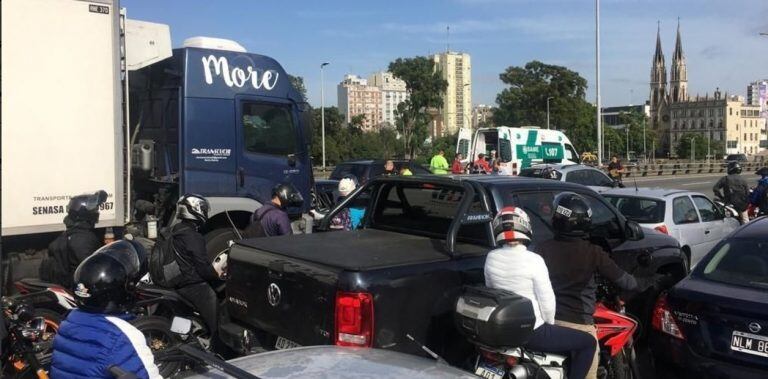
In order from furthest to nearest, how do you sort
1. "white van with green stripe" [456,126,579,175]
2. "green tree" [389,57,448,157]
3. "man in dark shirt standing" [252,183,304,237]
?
1. "green tree" [389,57,448,157]
2. "white van with green stripe" [456,126,579,175]
3. "man in dark shirt standing" [252,183,304,237]

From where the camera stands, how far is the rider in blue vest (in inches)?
103

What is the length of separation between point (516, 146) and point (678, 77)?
16233 centimetres

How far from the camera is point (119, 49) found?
6.82 m

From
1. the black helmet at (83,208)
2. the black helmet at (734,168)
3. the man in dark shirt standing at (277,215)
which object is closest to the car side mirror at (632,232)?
the man in dark shirt standing at (277,215)

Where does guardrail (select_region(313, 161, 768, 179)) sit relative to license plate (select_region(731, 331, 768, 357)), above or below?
above

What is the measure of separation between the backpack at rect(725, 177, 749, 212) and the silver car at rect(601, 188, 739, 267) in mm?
2550

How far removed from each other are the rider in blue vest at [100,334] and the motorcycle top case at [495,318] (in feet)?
5.39

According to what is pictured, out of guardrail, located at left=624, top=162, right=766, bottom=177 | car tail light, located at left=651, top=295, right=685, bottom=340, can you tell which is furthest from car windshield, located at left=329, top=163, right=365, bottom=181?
guardrail, located at left=624, top=162, right=766, bottom=177

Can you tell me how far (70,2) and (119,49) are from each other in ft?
2.03

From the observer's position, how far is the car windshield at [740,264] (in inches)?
179

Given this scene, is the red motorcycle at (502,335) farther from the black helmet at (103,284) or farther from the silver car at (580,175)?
the silver car at (580,175)

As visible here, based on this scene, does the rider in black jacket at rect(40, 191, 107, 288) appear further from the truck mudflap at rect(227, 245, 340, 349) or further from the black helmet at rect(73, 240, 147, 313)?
the black helmet at rect(73, 240, 147, 313)

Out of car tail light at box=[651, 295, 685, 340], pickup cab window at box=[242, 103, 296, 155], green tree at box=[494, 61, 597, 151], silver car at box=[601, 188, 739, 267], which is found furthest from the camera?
green tree at box=[494, 61, 597, 151]

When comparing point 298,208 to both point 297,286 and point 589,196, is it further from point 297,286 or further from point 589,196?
point 297,286
